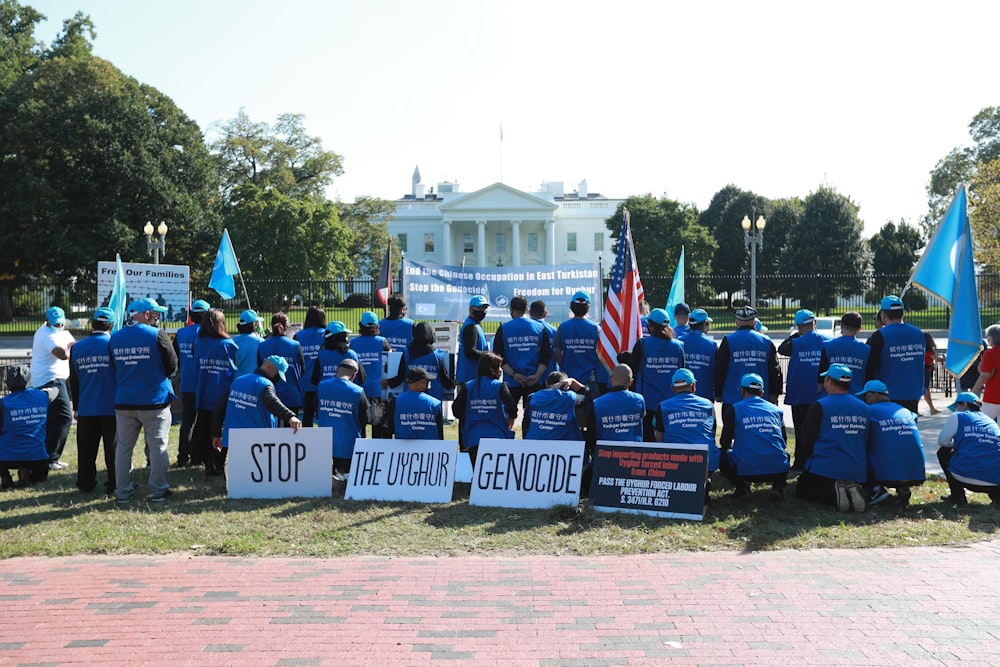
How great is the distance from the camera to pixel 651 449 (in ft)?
25.3

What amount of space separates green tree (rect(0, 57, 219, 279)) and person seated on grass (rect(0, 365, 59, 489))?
33454 mm

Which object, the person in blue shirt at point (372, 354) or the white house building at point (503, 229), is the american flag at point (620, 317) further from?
the white house building at point (503, 229)

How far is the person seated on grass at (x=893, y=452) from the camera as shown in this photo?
781 cm

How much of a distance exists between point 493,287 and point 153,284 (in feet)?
24.0

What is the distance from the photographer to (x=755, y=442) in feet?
26.2

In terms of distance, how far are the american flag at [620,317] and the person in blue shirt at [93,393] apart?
5.47 meters

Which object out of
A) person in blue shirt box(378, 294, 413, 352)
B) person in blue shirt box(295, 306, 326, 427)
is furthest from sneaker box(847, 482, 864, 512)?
person in blue shirt box(295, 306, 326, 427)

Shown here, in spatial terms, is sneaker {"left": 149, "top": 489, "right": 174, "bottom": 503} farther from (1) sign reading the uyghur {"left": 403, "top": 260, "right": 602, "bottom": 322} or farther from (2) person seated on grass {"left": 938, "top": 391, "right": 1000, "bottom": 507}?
(2) person seated on grass {"left": 938, "top": 391, "right": 1000, "bottom": 507}

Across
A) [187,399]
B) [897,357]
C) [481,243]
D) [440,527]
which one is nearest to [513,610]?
[440,527]

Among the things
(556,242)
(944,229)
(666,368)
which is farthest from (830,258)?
(556,242)

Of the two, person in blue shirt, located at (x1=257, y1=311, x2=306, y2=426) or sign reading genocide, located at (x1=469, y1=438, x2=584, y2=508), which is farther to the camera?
person in blue shirt, located at (x1=257, y1=311, x2=306, y2=426)

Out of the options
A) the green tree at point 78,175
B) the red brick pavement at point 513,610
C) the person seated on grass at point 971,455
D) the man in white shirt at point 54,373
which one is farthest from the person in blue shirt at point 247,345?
the green tree at point 78,175

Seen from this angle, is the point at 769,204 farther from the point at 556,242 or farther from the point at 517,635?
the point at 517,635

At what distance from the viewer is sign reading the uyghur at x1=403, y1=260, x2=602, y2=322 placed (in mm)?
13109
